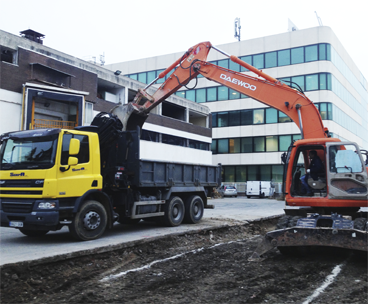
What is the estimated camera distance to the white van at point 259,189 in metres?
40.1

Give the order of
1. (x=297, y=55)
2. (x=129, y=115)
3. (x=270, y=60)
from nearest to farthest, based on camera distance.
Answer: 1. (x=129, y=115)
2. (x=297, y=55)
3. (x=270, y=60)

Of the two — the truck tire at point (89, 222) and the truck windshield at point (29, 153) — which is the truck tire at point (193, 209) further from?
the truck windshield at point (29, 153)

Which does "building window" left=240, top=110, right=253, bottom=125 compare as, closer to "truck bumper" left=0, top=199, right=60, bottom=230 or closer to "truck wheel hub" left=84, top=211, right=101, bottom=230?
"truck wheel hub" left=84, top=211, right=101, bottom=230

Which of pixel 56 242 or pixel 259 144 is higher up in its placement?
pixel 259 144

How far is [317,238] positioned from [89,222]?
5.38 m

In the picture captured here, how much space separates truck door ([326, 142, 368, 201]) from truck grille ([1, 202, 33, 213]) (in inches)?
264

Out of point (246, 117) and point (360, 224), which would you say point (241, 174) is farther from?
point (360, 224)

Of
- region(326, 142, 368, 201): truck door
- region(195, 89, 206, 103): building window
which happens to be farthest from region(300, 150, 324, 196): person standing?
region(195, 89, 206, 103): building window

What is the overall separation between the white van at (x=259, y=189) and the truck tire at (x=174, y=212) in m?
28.2

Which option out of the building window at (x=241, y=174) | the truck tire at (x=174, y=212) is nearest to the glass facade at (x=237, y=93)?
the building window at (x=241, y=174)

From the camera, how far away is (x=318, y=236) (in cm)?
730

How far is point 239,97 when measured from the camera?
148ft

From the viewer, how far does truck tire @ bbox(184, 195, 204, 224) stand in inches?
522

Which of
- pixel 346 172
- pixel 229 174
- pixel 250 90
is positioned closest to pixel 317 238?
pixel 346 172
